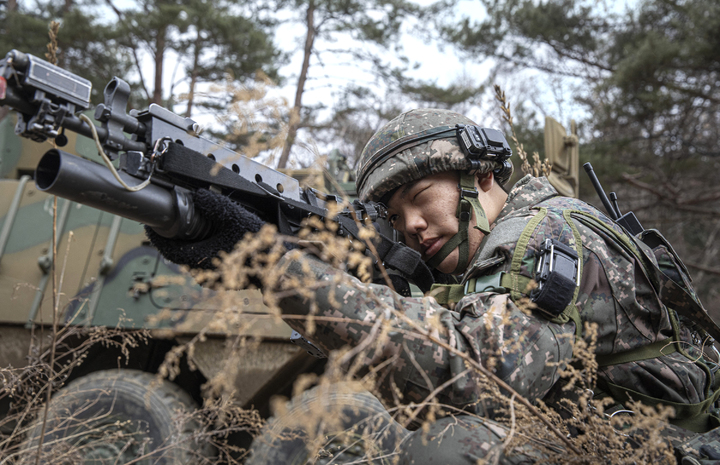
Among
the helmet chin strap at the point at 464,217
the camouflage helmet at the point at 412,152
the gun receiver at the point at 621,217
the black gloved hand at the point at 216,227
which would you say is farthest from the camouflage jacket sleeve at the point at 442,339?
the gun receiver at the point at 621,217

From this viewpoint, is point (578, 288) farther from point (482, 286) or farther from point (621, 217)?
point (621, 217)

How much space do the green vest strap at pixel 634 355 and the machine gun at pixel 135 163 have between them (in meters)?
0.90

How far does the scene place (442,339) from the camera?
Answer: 140 centimetres

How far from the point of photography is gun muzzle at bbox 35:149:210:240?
4.25 ft

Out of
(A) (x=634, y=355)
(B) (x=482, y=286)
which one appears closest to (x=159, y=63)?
(B) (x=482, y=286)

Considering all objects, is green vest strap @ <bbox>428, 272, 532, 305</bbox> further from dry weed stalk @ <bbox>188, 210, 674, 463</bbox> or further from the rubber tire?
the rubber tire

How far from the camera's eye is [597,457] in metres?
1.17

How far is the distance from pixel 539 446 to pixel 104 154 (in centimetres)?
124

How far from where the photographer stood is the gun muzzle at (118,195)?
1.29m

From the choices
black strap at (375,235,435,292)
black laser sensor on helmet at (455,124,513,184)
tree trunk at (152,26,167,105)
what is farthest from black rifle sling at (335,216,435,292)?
tree trunk at (152,26,167,105)

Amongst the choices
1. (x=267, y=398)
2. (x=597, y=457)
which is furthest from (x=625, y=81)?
(x=597, y=457)

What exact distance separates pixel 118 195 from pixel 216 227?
0.28 meters

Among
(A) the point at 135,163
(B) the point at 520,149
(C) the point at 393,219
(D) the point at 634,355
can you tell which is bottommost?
(D) the point at 634,355

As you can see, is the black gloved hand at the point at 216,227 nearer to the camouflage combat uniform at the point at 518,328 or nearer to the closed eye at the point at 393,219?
the camouflage combat uniform at the point at 518,328
